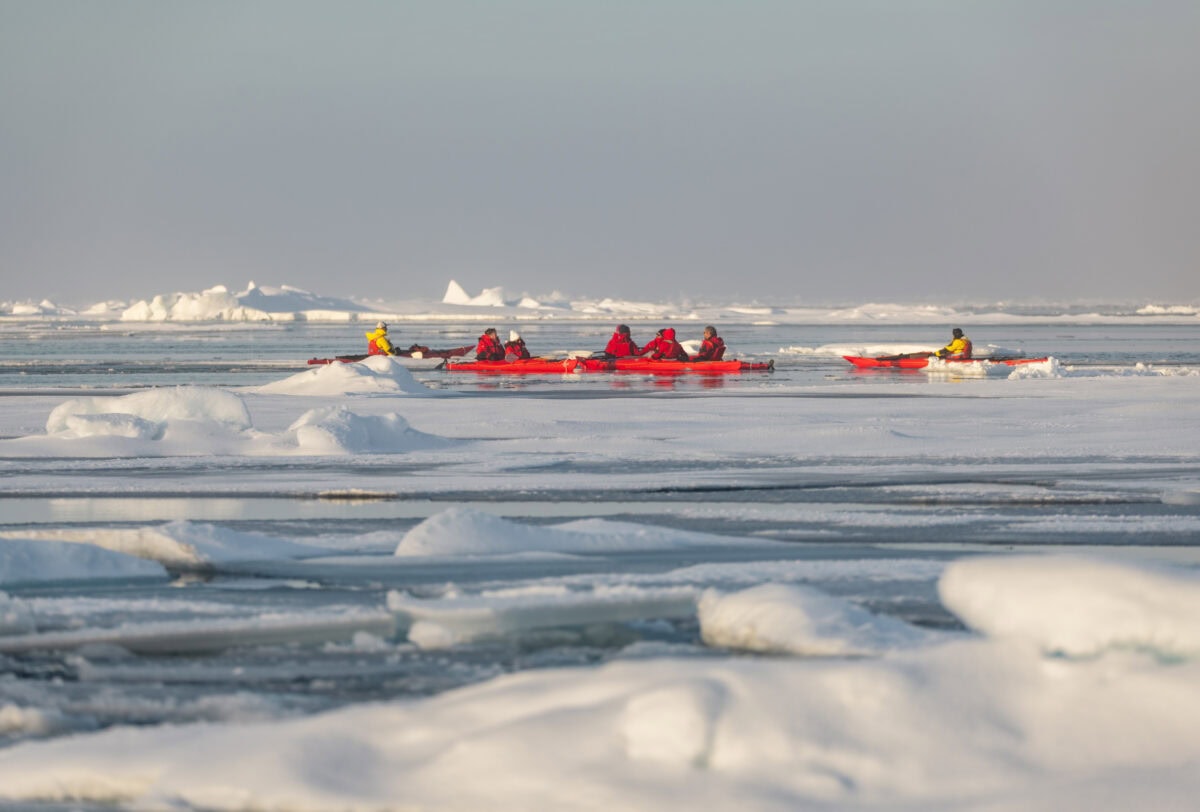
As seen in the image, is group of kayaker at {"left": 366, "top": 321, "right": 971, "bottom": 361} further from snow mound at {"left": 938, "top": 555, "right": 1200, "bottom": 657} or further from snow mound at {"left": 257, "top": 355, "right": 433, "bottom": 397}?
snow mound at {"left": 938, "top": 555, "right": 1200, "bottom": 657}

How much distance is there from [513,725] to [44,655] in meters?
2.24

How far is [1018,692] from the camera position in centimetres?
467

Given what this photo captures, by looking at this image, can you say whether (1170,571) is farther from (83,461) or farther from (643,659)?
(83,461)

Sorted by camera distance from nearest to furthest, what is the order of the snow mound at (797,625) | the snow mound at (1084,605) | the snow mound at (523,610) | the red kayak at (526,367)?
the snow mound at (1084,605) < the snow mound at (797,625) < the snow mound at (523,610) < the red kayak at (526,367)

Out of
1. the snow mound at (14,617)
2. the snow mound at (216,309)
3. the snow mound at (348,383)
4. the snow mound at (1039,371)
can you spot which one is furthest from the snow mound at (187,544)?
the snow mound at (216,309)

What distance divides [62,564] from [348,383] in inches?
615

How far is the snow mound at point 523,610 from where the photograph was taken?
630cm

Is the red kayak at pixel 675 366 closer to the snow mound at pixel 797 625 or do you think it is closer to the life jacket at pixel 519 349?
the life jacket at pixel 519 349

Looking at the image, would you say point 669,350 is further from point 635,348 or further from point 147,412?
point 147,412

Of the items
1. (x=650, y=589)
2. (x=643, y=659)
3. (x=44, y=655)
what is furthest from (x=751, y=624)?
(x=44, y=655)

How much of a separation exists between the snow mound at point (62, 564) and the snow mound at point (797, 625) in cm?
290

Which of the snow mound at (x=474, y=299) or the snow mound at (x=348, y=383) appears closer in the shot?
the snow mound at (x=348, y=383)

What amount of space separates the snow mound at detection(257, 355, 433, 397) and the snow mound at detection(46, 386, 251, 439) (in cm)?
690

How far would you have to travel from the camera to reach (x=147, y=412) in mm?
15414
